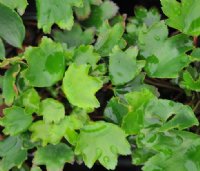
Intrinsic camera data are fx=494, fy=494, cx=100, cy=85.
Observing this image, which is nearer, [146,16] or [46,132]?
[46,132]

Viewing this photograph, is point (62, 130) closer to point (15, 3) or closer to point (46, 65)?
point (46, 65)

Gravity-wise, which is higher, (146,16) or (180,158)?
(146,16)

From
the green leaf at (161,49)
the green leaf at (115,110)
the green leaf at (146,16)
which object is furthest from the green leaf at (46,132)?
the green leaf at (146,16)

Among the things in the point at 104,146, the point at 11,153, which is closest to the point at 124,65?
the point at 104,146

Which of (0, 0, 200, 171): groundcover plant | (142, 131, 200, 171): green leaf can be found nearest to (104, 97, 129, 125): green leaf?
(0, 0, 200, 171): groundcover plant

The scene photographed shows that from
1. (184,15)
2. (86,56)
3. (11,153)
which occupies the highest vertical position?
(184,15)

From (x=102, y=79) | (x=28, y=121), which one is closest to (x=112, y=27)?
(x=102, y=79)

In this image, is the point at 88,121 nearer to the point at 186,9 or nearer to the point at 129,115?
the point at 129,115
